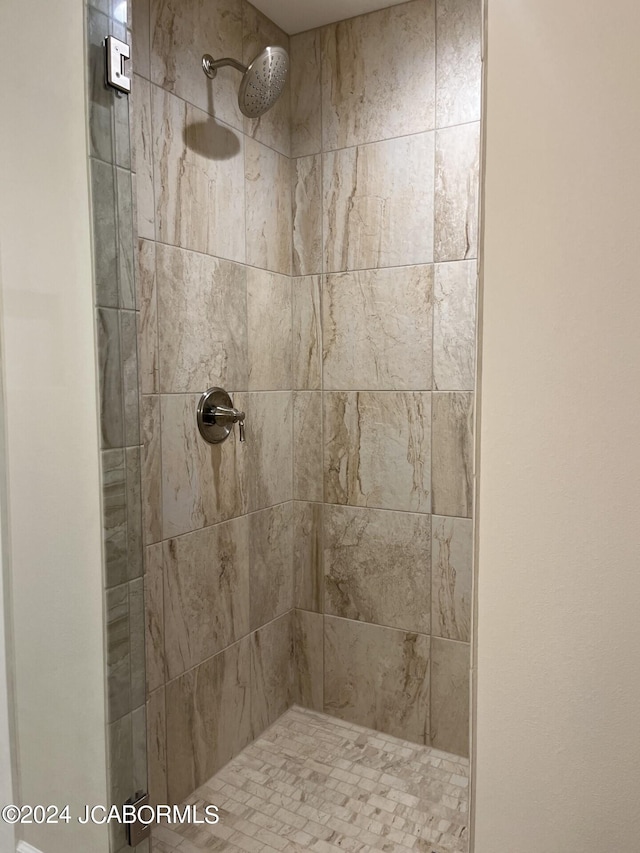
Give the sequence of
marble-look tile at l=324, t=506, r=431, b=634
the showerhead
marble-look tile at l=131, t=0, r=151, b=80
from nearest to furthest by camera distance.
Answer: marble-look tile at l=131, t=0, r=151, b=80, the showerhead, marble-look tile at l=324, t=506, r=431, b=634

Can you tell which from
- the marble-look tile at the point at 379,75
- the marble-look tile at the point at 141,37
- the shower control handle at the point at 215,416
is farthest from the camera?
the marble-look tile at the point at 379,75

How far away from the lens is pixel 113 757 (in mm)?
1163

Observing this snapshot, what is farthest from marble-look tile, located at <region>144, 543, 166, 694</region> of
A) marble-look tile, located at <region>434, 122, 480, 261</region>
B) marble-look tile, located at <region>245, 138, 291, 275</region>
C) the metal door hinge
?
marble-look tile, located at <region>434, 122, 480, 261</region>

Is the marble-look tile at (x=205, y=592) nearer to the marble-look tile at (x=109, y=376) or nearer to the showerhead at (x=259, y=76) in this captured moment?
the marble-look tile at (x=109, y=376)

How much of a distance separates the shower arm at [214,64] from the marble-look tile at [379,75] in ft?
1.33

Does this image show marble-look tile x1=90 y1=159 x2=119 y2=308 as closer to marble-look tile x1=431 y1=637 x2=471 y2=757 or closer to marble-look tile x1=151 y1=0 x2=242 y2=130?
marble-look tile x1=151 y1=0 x2=242 y2=130

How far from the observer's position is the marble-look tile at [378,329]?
1805 mm

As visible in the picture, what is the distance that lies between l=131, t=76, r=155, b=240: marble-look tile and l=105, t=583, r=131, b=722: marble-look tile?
85 centimetres

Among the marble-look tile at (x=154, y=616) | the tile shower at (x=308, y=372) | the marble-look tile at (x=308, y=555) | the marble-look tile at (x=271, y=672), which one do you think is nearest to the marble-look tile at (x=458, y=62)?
the tile shower at (x=308, y=372)

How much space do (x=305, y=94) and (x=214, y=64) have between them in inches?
18.1

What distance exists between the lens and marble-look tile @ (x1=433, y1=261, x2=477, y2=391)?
173 centimetres

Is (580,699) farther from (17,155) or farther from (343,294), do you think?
(343,294)

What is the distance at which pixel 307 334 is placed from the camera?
6.58ft

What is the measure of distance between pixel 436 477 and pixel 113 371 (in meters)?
1.05
